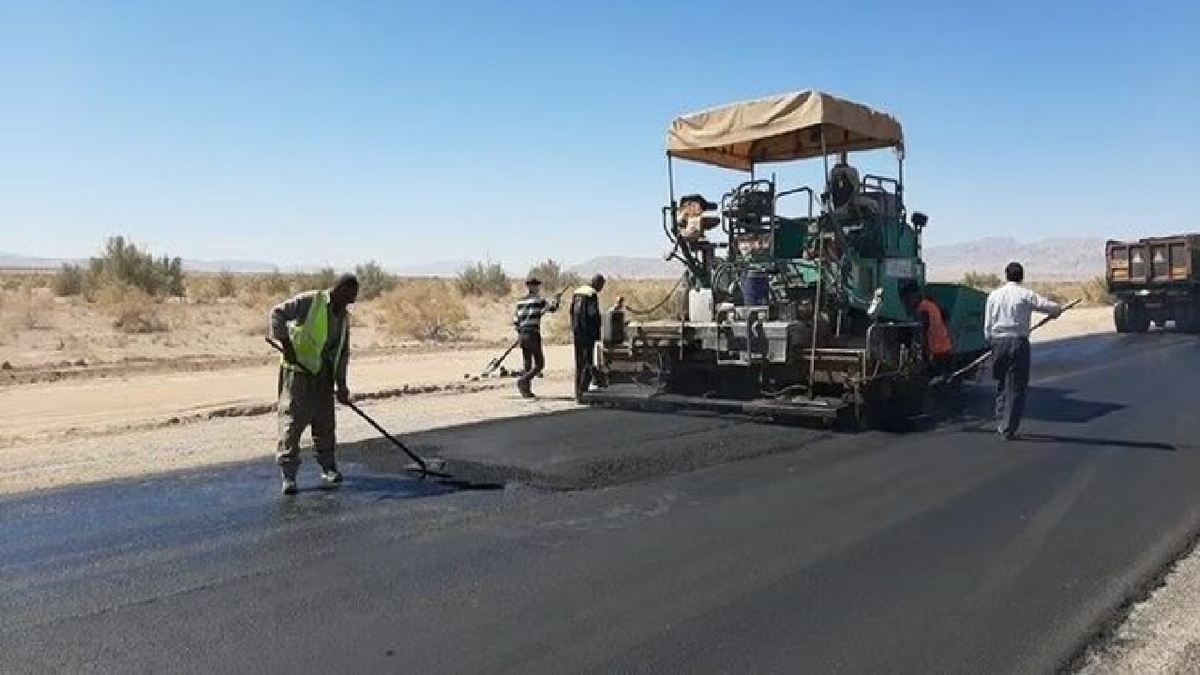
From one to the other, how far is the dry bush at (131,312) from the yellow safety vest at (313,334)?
763 inches

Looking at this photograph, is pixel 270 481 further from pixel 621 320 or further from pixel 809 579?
pixel 621 320

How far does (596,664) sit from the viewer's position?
167 inches

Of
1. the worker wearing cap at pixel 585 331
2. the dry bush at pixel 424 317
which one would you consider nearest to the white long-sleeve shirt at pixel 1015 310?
the worker wearing cap at pixel 585 331

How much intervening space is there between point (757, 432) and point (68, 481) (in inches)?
246

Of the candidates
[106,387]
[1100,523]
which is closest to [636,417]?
[1100,523]

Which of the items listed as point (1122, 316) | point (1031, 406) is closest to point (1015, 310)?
point (1031, 406)

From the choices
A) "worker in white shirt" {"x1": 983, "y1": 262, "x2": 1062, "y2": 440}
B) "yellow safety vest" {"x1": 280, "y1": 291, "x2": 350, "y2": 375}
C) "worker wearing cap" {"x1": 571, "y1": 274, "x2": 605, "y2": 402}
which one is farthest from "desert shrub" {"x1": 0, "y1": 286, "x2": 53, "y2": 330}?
"worker in white shirt" {"x1": 983, "y1": 262, "x2": 1062, "y2": 440}

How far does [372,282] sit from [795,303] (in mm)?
33349

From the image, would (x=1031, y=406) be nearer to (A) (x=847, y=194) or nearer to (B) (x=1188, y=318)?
(A) (x=847, y=194)

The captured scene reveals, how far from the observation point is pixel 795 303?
11547 mm

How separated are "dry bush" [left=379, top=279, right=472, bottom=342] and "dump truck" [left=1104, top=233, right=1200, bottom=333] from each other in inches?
745

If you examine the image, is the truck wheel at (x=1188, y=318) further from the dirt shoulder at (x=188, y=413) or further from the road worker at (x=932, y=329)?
the road worker at (x=932, y=329)

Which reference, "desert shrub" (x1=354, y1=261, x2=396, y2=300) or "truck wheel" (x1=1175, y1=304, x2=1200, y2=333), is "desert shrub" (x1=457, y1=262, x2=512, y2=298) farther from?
"truck wheel" (x1=1175, y1=304, x2=1200, y2=333)

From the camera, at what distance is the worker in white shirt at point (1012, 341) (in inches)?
398
